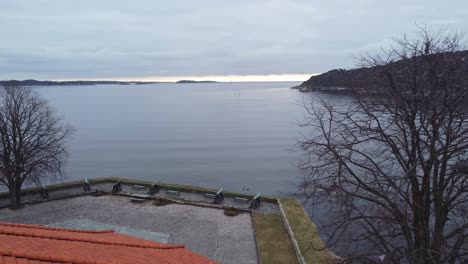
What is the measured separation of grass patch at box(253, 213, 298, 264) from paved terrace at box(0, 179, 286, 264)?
48 cm

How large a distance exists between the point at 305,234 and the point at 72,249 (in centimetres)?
1457

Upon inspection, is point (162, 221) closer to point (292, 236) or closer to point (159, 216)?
point (159, 216)

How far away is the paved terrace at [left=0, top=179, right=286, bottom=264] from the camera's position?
20.3 m

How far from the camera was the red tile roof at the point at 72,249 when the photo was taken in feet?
25.7

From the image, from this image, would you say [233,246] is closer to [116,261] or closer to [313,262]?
[313,262]

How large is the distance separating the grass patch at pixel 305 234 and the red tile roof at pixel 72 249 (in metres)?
7.18

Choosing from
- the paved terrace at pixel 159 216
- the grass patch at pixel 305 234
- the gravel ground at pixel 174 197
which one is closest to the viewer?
the grass patch at pixel 305 234

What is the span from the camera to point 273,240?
20516 millimetres

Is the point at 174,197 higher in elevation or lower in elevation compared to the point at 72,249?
lower

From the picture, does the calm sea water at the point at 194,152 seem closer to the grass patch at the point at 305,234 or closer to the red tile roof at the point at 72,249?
the grass patch at the point at 305,234

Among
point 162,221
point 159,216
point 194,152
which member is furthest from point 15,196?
point 194,152

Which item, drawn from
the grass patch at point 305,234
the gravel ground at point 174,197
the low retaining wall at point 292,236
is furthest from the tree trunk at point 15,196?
the grass patch at point 305,234

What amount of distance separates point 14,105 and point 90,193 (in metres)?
8.88

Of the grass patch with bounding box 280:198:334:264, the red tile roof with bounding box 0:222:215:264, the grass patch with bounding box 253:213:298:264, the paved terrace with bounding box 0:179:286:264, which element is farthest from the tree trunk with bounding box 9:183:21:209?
the grass patch with bounding box 280:198:334:264
